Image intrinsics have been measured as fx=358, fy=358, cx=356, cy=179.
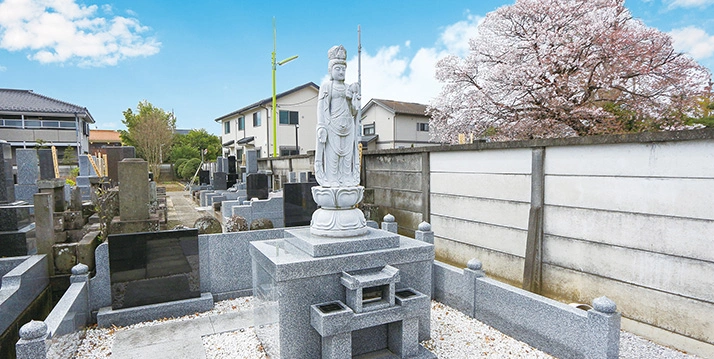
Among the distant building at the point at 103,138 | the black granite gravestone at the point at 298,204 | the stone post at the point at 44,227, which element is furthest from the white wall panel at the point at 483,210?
the distant building at the point at 103,138

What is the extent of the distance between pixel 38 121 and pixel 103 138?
74.5ft

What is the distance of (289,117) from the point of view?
2775cm

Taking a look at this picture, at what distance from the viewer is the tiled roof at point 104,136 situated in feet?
151

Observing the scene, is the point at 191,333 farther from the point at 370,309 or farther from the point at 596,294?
the point at 596,294

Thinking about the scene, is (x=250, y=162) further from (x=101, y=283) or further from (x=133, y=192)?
A: (x=101, y=283)

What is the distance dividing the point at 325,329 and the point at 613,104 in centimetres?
1153

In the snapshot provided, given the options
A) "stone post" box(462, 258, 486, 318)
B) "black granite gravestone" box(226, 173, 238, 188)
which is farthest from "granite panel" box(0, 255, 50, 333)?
"black granite gravestone" box(226, 173, 238, 188)

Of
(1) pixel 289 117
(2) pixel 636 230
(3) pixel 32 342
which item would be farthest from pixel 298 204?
(1) pixel 289 117

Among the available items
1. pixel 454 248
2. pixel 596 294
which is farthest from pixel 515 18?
pixel 596 294

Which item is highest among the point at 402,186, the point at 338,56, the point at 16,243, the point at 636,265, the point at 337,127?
the point at 338,56

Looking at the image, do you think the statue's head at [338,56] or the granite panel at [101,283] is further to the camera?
the granite panel at [101,283]

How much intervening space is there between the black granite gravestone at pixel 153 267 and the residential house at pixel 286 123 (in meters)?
21.8

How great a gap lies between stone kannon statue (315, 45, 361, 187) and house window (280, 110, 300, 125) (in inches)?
928

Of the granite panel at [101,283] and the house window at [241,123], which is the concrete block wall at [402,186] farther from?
the house window at [241,123]
